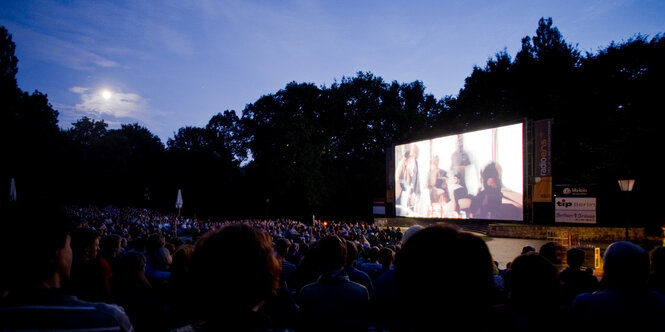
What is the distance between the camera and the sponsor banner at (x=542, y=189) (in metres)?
14.6

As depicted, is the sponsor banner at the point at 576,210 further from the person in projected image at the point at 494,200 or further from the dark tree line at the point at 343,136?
the dark tree line at the point at 343,136

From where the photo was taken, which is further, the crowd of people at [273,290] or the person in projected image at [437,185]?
the person in projected image at [437,185]

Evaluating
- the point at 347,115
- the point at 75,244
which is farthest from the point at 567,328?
the point at 347,115

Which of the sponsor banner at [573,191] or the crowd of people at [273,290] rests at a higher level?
the sponsor banner at [573,191]

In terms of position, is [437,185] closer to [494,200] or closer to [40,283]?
[494,200]

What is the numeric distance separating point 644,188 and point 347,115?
2505 centimetres

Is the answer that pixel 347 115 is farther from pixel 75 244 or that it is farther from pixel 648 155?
pixel 75 244

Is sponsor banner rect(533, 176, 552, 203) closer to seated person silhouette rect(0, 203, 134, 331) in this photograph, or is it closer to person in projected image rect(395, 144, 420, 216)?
person in projected image rect(395, 144, 420, 216)

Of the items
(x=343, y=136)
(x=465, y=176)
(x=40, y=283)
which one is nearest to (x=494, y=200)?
(x=465, y=176)

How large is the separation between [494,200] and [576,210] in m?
3.98

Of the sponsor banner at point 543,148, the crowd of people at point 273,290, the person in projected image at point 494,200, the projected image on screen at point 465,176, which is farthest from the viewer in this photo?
the projected image on screen at point 465,176

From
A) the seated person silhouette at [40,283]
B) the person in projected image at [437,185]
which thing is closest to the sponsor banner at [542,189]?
the person in projected image at [437,185]

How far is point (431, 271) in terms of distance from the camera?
1.30 metres

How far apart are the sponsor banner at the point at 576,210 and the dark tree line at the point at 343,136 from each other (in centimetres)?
501
